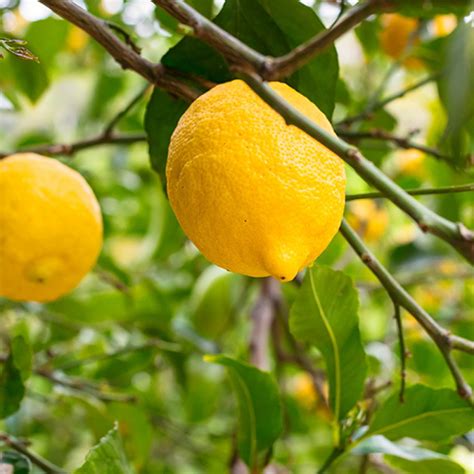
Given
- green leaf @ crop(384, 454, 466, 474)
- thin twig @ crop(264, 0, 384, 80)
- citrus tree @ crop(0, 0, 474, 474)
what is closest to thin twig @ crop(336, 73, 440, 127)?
citrus tree @ crop(0, 0, 474, 474)

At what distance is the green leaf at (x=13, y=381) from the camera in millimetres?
792

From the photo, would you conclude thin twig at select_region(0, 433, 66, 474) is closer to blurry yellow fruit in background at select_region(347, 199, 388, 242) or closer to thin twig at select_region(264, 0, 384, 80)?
thin twig at select_region(264, 0, 384, 80)

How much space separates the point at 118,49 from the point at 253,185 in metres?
0.21

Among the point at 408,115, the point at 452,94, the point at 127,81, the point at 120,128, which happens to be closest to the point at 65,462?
the point at 120,128

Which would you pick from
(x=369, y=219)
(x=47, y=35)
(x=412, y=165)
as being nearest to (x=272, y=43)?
(x=47, y=35)

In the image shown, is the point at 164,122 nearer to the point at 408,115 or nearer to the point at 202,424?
the point at 202,424

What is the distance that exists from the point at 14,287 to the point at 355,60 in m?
1.45

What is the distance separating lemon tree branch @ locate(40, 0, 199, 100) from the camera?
0.62 metres

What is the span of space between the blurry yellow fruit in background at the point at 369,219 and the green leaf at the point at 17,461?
1.08 meters

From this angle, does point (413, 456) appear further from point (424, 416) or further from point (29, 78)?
point (29, 78)

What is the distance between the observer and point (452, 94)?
0.39 m

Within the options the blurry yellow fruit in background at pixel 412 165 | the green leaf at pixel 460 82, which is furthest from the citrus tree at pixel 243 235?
the blurry yellow fruit in background at pixel 412 165

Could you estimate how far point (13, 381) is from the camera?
811 millimetres

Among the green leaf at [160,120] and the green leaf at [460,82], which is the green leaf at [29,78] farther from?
the green leaf at [460,82]
